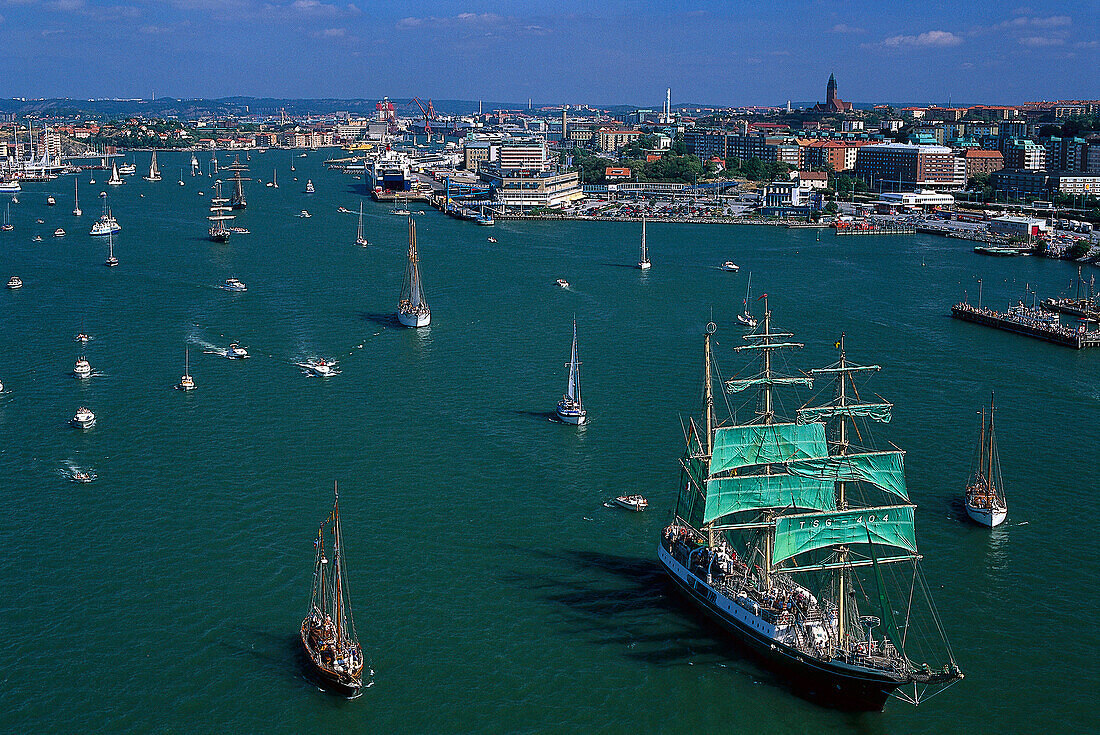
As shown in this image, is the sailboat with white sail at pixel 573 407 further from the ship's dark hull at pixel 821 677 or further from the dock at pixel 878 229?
the dock at pixel 878 229

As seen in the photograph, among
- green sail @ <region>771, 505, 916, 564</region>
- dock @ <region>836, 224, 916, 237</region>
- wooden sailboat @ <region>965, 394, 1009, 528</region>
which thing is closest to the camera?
green sail @ <region>771, 505, 916, 564</region>

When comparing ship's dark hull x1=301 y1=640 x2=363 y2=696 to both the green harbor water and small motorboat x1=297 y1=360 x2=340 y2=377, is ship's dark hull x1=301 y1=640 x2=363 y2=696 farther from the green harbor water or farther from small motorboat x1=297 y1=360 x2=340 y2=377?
small motorboat x1=297 y1=360 x2=340 y2=377

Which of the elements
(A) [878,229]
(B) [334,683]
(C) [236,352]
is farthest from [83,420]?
(A) [878,229]

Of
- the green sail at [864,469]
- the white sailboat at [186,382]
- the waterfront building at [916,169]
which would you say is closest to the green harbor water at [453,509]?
the white sailboat at [186,382]

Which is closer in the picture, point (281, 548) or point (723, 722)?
point (723, 722)

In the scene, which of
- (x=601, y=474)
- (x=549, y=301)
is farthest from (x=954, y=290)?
(x=601, y=474)

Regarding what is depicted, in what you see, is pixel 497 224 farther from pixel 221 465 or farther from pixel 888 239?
pixel 221 465

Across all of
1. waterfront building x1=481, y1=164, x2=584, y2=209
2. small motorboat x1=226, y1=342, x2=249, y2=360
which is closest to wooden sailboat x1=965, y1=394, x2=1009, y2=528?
small motorboat x1=226, y1=342, x2=249, y2=360
